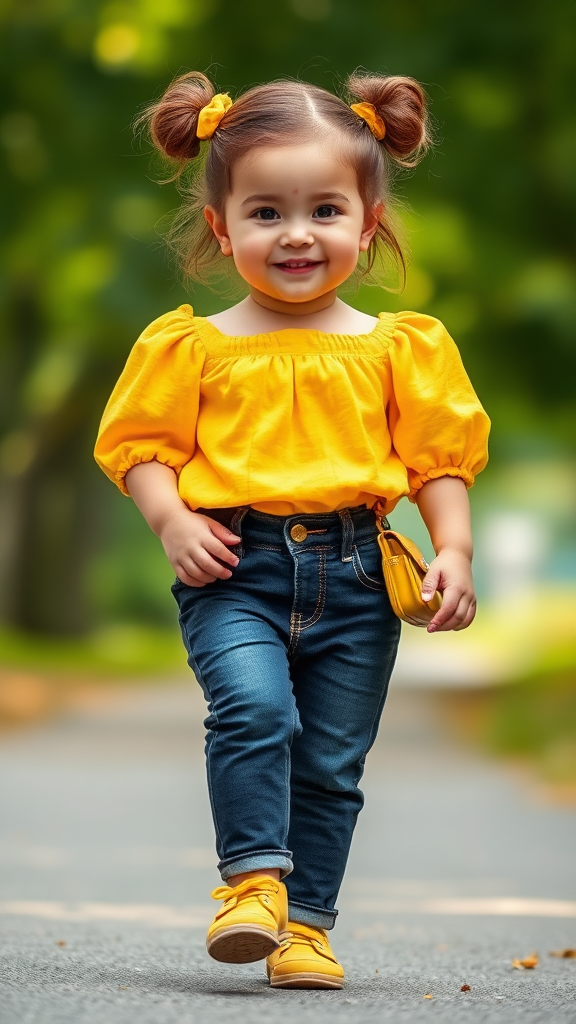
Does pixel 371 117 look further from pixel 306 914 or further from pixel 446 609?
pixel 306 914

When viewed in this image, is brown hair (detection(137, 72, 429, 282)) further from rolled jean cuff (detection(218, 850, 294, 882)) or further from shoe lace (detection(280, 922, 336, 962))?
shoe lace (detection(280, 922, 336, 962))

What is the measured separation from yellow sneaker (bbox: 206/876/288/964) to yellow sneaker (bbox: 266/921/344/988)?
20 cm

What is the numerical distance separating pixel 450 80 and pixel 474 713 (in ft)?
24.1

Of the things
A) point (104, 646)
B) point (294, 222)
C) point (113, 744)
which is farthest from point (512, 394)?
point (104, 646)

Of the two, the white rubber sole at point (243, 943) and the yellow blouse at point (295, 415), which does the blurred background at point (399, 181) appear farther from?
the white rubber sole at point (243, 943)

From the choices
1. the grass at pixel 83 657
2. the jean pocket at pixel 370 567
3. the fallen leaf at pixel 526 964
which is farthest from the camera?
the grass at pixel 83 657

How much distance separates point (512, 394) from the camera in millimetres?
14719

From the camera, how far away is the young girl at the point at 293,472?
328cm

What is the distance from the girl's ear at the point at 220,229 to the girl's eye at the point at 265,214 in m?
0.13

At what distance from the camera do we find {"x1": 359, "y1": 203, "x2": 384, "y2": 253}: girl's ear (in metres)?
3.56

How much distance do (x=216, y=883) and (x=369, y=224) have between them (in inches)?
126

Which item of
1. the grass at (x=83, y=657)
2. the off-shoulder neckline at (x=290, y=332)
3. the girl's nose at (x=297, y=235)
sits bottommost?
the off-shoulder neckline at (x=290, y=332)

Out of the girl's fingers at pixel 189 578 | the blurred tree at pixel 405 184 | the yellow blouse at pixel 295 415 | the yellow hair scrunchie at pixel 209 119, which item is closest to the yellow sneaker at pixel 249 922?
the girl's fingers at pixel 189 578

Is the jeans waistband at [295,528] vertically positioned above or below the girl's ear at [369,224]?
below
